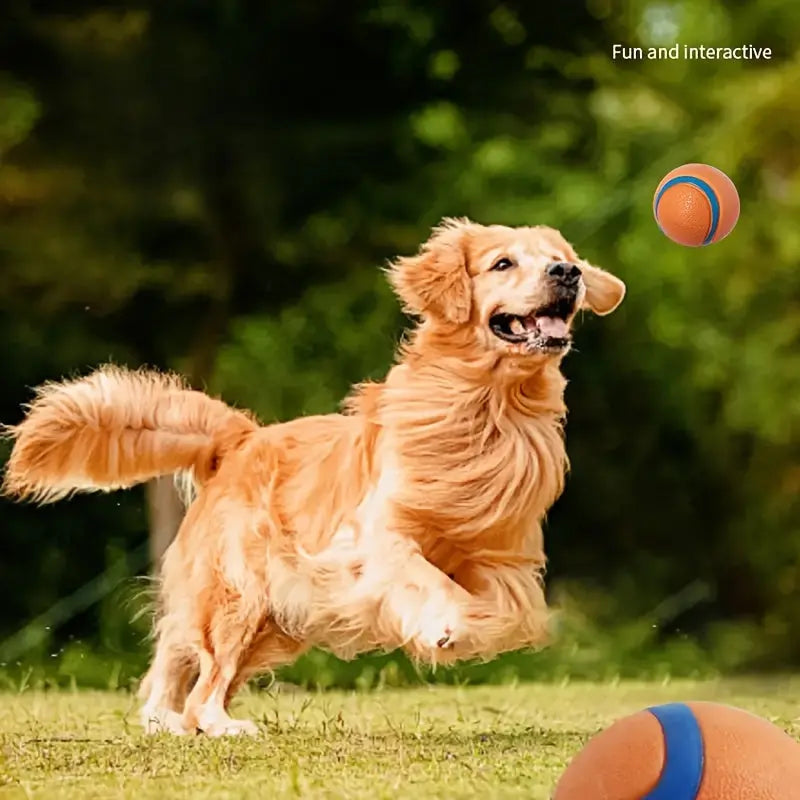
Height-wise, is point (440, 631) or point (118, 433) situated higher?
point (118, 433)

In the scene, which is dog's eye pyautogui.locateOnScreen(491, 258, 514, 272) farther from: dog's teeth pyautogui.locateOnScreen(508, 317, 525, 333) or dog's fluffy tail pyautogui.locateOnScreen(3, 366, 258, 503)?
dog's fluffy tail pyautogui.locateOnScreen(3, 366, 258, 503)

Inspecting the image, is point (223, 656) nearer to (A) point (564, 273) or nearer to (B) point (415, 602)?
(B) point (415, 602)

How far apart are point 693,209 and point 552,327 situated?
494 mm

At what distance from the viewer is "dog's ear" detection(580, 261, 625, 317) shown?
3043mm

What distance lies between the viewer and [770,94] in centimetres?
357

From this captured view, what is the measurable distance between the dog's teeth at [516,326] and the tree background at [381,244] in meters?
0.33

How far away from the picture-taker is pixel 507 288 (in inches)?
110

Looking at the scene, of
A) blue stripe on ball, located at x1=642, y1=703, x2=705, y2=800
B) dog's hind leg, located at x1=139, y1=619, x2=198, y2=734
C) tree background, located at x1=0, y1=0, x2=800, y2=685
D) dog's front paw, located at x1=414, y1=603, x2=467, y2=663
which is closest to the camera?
blue stripe on ball, located at x1=642, y1=703, x2=705, y2=800

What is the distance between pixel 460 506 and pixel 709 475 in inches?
37.7

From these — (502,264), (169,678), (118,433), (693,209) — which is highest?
(693,209)

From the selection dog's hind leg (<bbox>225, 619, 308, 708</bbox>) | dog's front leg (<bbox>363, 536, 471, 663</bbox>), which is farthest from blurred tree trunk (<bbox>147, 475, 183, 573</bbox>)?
dog's front leg (<bbox>363, 536, 471, 663</bbox>)

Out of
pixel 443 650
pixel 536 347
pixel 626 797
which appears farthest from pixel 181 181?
pixel 626 797

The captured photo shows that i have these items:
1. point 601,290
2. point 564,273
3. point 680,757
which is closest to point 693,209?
point 601,290

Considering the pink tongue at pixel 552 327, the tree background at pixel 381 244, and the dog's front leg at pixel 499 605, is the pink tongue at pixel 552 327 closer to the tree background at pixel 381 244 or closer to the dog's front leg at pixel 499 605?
the tree background at pixel 381 244
